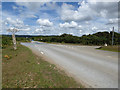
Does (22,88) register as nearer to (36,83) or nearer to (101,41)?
(36,83)

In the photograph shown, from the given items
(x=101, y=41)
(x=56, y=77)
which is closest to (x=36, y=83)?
(x=56, y=77)

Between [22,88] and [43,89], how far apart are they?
1052 millimetres

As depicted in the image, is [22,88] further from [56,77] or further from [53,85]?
[56,77]

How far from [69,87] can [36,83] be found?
177cm

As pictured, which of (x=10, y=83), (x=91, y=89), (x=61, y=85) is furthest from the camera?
(x=10, y=83)

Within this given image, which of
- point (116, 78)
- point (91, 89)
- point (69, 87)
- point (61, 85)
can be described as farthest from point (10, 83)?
point (116, 78)

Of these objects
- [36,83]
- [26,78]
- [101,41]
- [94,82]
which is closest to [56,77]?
[36,83]

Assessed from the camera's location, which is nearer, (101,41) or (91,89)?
(91,89)

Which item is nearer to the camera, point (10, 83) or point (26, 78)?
point (10, 83)

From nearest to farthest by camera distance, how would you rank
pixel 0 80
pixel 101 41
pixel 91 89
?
pixel 91 89, pixel 0 80, pixel 101 41

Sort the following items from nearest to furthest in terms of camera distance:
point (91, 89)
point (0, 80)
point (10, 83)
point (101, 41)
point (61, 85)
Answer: point (91, 89) < point (61, 85) < point (10, 83) < point (0, 80) < point (101, 41)


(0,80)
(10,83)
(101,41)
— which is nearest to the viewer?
(10,83)

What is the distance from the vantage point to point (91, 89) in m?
3.93

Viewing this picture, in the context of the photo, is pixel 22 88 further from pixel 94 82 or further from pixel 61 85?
pixel 94 82
